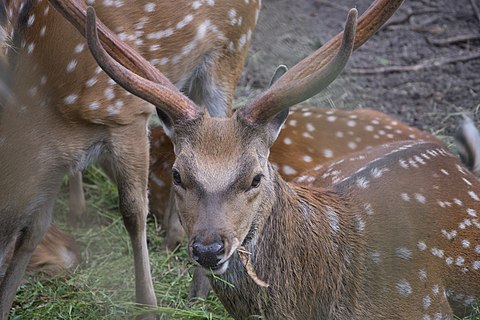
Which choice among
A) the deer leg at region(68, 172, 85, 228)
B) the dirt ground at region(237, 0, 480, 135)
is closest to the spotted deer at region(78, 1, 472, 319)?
the deer leg at region(68, 172, 85, 228)

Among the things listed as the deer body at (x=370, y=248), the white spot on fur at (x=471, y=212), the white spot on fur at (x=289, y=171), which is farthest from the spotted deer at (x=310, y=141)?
the white spot on fur at (x=471, y=212)

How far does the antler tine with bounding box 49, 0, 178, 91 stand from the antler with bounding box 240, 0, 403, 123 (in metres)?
0.36

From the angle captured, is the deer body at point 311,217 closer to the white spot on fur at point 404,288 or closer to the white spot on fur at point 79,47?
the white spot on fur at point 404,288

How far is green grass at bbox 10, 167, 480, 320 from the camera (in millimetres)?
4281

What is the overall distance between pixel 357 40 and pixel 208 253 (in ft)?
3.41

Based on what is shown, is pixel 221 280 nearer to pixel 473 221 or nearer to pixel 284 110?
pixel 284 110

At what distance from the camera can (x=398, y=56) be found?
695 cm

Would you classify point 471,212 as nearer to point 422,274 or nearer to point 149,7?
point 422,274

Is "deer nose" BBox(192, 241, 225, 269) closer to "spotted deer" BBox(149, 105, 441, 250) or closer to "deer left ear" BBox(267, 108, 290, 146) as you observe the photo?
"deer left ear" BBox(267, 108, 290, 146)

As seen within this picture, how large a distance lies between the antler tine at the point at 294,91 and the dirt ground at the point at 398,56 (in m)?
2.98

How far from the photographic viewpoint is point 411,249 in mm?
3680

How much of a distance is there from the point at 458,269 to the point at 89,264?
1991mm

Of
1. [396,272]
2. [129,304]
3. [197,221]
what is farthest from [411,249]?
[129,304]

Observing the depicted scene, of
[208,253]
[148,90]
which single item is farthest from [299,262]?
[148,90]
